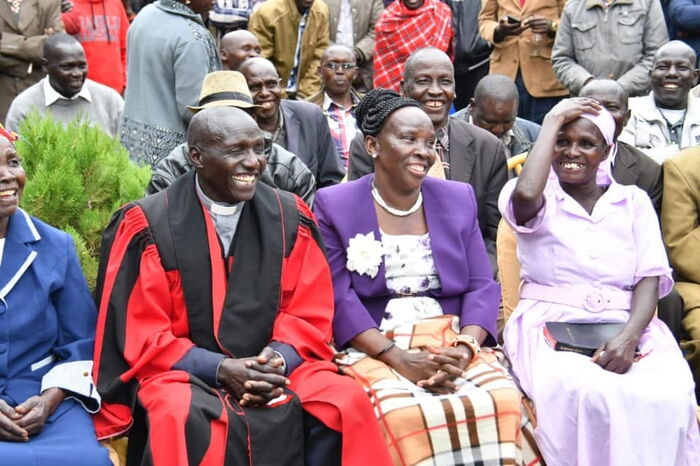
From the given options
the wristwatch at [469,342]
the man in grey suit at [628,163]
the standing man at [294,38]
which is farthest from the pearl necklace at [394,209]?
the standing man at [294,38]

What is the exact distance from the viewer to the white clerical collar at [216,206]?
5113 mm

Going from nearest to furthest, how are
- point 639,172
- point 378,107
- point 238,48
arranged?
1. point 378,107
2. point 639,172
3. point 238,48

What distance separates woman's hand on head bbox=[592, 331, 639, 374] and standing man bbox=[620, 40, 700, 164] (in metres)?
2.98

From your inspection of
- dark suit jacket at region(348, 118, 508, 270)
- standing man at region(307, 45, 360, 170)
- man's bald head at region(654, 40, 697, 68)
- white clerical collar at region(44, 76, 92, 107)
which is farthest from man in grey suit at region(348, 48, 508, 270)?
white clerical collar at region(44, 76, 92, 107)

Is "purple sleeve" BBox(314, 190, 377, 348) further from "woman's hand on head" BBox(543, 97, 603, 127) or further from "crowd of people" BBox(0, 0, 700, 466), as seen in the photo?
"woman's hand on head" BBox(543, 97, 603, 127)

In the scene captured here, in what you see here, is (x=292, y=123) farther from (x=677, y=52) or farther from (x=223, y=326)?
(x=677, y=52)

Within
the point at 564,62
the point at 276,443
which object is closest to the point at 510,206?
the point at 276,443

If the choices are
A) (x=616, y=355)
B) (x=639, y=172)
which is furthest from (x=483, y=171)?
(x=616, y=355)

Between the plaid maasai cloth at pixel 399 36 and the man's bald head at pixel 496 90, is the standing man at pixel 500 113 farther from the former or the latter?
the plaid maasai cloth at pixel 399 36

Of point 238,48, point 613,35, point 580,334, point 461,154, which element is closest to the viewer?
point 580,334

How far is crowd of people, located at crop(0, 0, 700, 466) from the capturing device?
473 centimetres

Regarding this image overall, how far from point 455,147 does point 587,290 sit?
159 cm

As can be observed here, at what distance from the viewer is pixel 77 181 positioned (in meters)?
5.52

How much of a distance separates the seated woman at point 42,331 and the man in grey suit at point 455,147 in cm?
205
